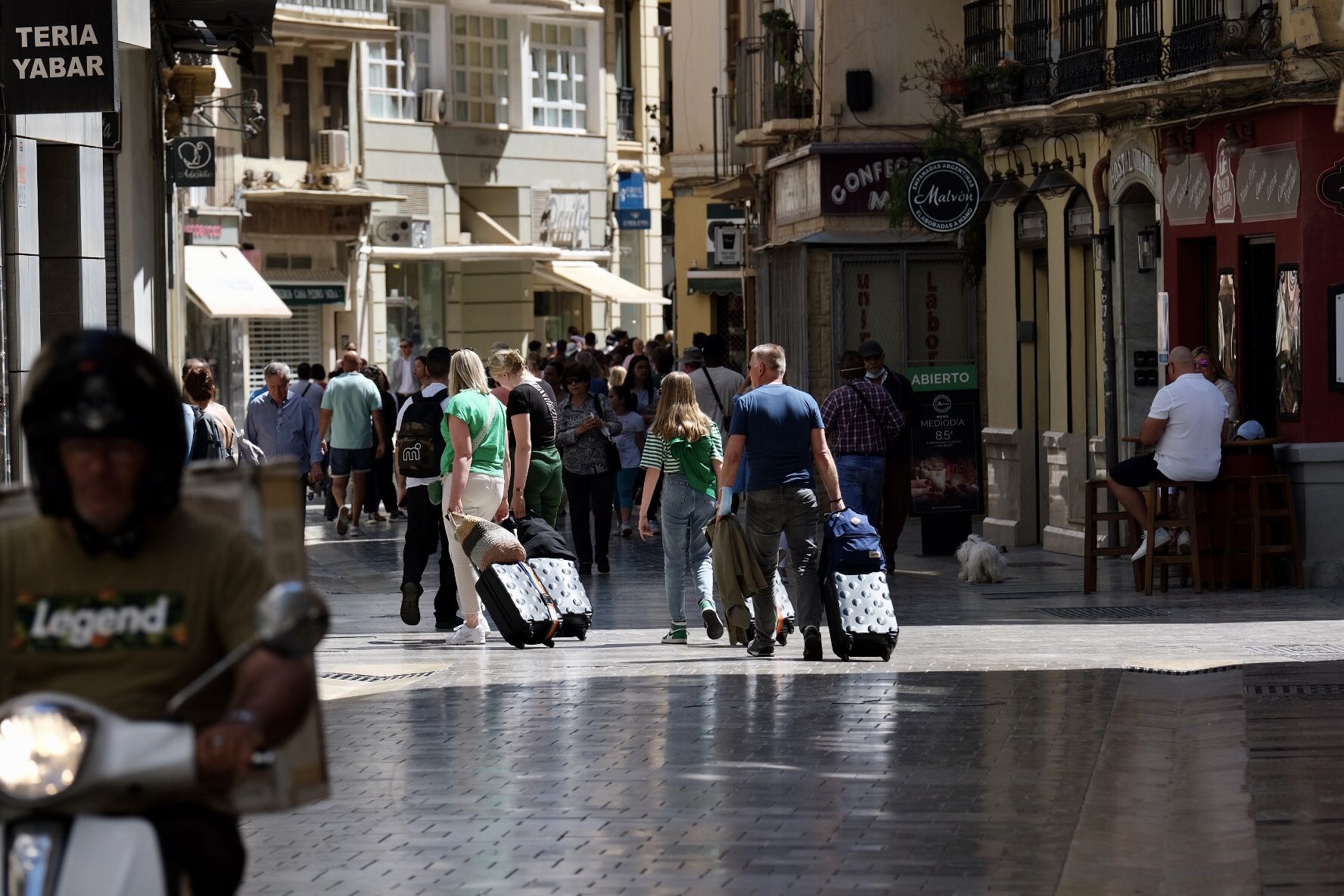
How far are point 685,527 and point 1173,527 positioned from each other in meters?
4.38

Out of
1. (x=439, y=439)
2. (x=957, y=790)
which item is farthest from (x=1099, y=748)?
(x=439, y=439)

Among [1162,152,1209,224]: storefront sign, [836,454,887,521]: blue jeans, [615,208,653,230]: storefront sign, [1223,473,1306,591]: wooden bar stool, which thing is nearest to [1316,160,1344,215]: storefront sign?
[1162,152,1209,224]: storefront sign

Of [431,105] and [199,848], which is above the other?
[431,105]

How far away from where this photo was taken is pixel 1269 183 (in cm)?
1784

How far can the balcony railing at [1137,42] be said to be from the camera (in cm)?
1925

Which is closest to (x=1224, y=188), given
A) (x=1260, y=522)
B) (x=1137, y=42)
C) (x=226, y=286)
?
(x=1137, y=42)

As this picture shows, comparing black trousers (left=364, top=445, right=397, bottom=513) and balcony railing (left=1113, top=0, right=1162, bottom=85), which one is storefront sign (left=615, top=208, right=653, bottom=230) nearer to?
black trousers (left=364, top=445, right=397, bottom=513)

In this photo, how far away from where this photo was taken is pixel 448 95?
157 feet

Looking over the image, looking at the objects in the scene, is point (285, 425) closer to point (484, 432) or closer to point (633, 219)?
point (484, 432)

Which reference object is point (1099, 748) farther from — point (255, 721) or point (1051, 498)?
point (1051, 498)

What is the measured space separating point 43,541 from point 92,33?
29.8ft

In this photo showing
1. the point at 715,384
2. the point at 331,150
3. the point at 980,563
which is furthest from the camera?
the point at 331,150

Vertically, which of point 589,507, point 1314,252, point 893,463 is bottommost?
point 589,507

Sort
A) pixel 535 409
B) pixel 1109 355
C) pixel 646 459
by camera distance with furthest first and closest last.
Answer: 1. pixel 1109 355
2. pixel 535 409
3. pixel 646 459
